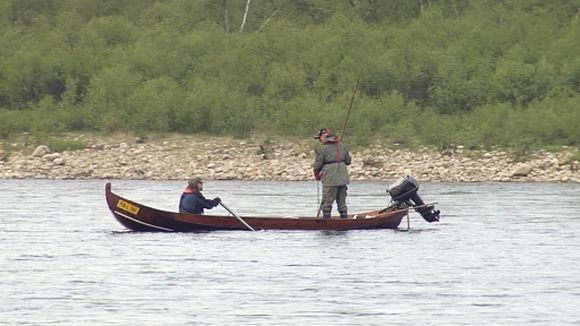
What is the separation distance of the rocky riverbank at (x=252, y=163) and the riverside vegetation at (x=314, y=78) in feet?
2.57

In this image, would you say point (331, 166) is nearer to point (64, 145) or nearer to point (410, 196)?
point (410, 196)

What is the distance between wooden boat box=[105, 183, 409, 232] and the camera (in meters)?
25.9

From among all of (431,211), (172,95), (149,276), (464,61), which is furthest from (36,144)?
(149,276)

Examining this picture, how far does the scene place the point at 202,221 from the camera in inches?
1024

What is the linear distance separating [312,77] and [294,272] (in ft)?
111

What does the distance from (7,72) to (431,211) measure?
30359 mm

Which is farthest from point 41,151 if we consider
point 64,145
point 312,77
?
point 312,77

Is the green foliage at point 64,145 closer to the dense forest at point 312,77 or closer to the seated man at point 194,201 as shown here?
the dense forest at point 312,77

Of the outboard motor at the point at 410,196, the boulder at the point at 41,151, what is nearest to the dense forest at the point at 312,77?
the boulder at the point at 41,151

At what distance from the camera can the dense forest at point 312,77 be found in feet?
165

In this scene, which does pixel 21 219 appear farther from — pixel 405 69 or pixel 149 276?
pixel 405 69

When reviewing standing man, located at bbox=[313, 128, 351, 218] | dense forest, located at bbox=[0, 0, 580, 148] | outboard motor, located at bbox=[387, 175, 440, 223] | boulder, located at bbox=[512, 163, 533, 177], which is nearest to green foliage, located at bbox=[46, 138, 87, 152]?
dense forest, located at bbox=[0, 0, 580, 148]

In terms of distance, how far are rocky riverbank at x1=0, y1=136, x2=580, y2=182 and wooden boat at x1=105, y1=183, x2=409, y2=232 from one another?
1882cm

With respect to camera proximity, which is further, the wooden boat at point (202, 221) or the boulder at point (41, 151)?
the boulder at point (41, 151)
